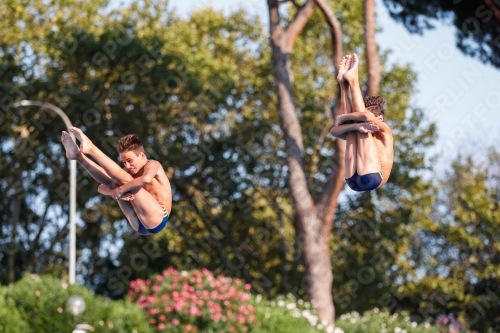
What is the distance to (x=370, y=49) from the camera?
1507 centimetres

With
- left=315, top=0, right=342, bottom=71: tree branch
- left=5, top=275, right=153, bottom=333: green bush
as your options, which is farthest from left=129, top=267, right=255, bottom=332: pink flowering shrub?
left=315, top=0, right=342, bottom=71: tree branch

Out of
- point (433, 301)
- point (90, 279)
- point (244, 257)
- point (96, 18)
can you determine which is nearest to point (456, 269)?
point (433, 301)

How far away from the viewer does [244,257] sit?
2836 centimetres

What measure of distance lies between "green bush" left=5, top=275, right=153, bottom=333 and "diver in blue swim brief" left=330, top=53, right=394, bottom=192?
8.86 m

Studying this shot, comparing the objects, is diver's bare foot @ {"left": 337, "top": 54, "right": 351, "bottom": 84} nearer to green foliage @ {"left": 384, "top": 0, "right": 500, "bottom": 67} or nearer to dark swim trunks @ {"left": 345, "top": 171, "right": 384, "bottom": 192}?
dark swim trunks @ {"left": 345, "top": 171, "right": 384, "bottom": 192}

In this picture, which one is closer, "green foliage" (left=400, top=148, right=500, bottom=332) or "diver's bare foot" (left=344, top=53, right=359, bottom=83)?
"diver's bare foot" (left=344, top=53, right=359, bottom=83)

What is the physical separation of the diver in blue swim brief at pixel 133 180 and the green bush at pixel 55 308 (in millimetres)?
7880

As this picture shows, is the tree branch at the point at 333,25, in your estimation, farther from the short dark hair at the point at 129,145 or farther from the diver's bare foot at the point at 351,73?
the short dark hair at the point at 129,145

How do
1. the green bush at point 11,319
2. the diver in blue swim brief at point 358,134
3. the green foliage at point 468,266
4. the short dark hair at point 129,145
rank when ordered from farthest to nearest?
the green foliage at point 468,266, the green bush at point 11,319, the short dark hair at point 129,145, the diver in blue swim brief at point 358,134

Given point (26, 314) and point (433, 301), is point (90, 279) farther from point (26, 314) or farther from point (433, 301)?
point (26, 314)

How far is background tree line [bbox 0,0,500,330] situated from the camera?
81.8 feet

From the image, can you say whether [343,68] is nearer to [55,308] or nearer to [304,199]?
[55,308]

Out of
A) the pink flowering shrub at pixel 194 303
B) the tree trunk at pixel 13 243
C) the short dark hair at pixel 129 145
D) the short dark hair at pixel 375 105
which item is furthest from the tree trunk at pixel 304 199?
the tree trunk at pixel 13 243

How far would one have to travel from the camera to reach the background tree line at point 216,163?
24922 millimetres
